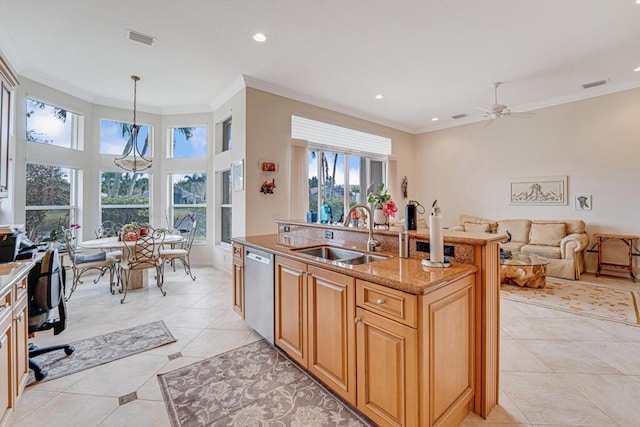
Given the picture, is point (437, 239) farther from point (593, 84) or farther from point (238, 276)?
point (593, 84)

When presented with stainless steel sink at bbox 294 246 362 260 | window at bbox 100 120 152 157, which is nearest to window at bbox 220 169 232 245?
window at bbox 100 120 152 157

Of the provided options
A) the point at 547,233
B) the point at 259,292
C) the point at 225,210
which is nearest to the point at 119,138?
the point at 225,210

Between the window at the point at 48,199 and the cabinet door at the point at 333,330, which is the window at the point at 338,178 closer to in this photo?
the cabinet door at the point at 333,330

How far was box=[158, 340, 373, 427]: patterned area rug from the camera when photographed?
5.69ft

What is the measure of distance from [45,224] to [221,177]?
113 inches

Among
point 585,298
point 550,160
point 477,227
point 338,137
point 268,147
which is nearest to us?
point 585,298

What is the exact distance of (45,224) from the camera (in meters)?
4.65

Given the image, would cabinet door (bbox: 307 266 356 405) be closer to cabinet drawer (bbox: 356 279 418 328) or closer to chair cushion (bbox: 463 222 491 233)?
cabinet drawer (bbox: 356 279 418 328)

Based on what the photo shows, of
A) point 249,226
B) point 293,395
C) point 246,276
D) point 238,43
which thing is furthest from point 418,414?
point 238,43

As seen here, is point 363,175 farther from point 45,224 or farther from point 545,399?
point 45,224

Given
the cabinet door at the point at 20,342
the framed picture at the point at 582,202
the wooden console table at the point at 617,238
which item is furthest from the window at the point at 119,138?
the wooden console table at the point at 617,238

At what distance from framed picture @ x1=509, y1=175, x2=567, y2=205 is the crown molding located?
3.01 m

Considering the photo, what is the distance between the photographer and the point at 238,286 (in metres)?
3.04

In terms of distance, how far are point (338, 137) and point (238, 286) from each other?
3.92 m
